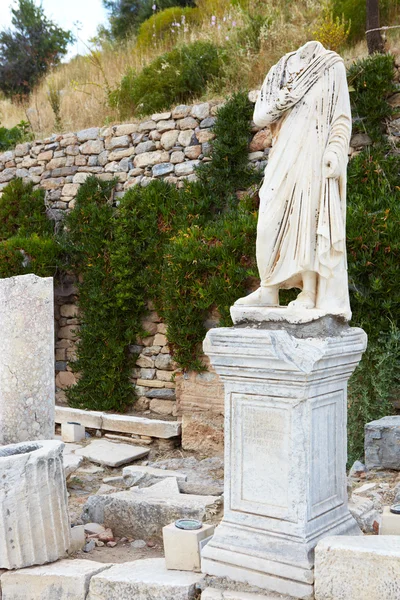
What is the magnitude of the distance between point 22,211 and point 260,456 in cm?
768

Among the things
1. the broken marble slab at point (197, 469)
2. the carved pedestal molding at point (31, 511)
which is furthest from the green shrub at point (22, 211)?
the carved pedestal molding at point (31, 511)

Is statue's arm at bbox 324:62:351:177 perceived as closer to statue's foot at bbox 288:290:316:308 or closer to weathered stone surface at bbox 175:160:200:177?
statue's foot at bbox 288:290:316:308

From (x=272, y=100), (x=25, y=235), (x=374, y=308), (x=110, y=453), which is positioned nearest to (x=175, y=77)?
(x=25, y=235)

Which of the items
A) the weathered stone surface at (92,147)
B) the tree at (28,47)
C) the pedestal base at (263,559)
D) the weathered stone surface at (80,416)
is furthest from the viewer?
the tree at (28,47)

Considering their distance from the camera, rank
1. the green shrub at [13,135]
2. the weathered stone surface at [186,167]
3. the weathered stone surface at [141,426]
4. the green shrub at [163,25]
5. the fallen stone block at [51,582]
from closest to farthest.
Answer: the fallen stone block at [51,582] → the weathered stone surface at [141,426] → the weathered stone surface at [186,167] → the green shrub at [13,135] → the green shrub at [163,25]

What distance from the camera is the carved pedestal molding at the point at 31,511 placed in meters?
3.64

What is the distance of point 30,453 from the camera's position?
3789 mm

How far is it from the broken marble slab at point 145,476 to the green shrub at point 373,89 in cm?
410

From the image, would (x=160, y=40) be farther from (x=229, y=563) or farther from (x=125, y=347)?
(x=229, y=563)

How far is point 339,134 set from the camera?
3.34 metres

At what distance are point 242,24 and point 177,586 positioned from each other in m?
9.33

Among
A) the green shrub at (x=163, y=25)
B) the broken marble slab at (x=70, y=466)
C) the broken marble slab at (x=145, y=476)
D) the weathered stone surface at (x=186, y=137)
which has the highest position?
the green shrub at (x=163, y=25)

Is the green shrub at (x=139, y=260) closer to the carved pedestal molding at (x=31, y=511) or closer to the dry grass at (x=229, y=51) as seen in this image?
the dry grass at (x=229, y=51)

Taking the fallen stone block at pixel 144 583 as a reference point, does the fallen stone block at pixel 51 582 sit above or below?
below
